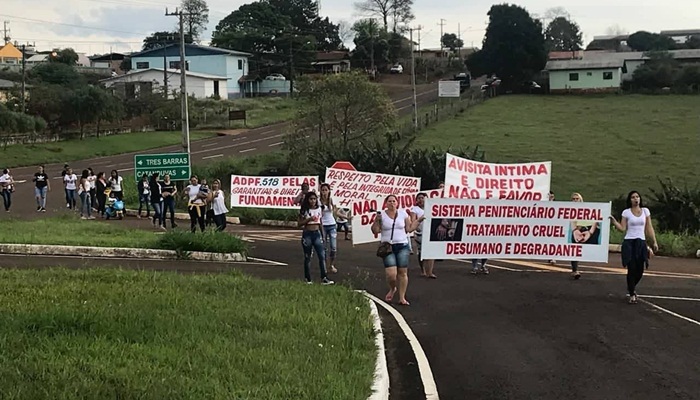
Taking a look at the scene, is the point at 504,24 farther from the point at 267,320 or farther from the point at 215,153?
the point at 267,320

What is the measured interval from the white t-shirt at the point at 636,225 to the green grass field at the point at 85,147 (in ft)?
146

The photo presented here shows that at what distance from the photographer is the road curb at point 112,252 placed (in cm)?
1942

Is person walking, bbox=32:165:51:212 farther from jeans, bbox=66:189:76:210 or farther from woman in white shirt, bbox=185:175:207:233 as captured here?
woman in white shirt, bbox=185:175:207:233

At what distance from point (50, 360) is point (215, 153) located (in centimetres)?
4984

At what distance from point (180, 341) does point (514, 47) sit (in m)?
88.5

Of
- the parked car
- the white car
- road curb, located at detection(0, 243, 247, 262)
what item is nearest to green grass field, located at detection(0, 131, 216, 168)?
road curb, located at detection(0, 243, 247, 262)

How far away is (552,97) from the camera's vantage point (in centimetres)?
8838

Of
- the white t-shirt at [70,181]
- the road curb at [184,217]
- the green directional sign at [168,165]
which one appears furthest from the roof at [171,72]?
the white t-shirt at [70,181]

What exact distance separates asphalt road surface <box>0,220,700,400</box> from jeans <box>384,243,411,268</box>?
65cm

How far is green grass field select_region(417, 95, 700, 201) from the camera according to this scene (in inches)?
1745

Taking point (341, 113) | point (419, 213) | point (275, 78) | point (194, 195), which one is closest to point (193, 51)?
point (275, 78)

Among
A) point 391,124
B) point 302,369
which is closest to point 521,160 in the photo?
point 391,124

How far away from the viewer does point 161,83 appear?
89.9 meters

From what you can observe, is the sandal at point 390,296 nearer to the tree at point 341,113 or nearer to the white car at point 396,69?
the tree at point 341,113
